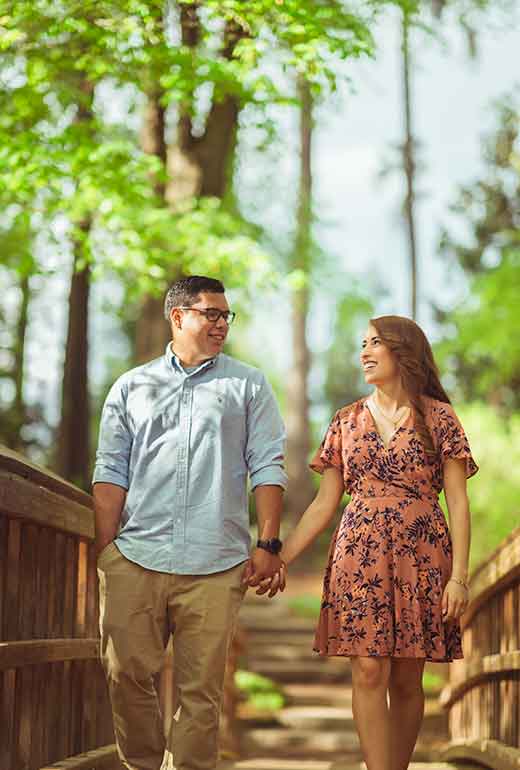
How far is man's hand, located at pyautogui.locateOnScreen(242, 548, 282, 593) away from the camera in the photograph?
15.8 feet

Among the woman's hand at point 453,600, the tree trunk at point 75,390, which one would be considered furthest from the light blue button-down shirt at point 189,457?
the tree trunk at point 75,390

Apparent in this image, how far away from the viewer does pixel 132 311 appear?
3291cm

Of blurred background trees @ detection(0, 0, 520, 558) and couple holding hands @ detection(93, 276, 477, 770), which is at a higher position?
blurred background trees @ detection(0, 0, 520, 558)

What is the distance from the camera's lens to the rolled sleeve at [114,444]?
4914mm

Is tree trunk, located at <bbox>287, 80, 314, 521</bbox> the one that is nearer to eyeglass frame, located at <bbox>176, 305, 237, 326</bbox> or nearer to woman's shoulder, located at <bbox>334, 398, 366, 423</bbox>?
woman's shoulder, located at <bbox>334, 398, 366, 423</bbox>

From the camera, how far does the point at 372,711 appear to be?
4.93 metres

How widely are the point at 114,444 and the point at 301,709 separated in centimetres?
847

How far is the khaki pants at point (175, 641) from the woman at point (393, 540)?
0.87ft

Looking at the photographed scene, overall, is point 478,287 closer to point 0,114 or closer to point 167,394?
point 0,114

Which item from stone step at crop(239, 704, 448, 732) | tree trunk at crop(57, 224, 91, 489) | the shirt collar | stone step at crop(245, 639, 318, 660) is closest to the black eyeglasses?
the shirt collar

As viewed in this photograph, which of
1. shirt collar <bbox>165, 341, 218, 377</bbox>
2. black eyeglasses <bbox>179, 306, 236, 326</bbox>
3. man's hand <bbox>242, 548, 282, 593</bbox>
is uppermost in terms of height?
black eyeglasses <bbox>179, 306, 236, 326</bbox>

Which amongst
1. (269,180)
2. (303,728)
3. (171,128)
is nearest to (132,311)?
(269,180)

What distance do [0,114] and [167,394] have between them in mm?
4314

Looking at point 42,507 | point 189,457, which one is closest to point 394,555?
point 189,457
